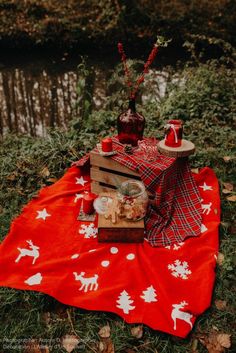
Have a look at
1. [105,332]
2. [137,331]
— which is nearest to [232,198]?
[137,331]

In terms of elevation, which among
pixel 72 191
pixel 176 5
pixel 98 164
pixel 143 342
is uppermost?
pixel 176 5

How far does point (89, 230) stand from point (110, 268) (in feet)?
1.54

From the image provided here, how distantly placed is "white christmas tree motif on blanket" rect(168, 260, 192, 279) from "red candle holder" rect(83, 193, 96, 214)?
3.02 feet

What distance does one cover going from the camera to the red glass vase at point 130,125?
3.34 metres

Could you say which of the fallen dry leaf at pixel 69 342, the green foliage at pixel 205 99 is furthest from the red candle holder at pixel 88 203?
the green foliage at pixel 205 99

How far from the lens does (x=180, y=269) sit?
2.82m

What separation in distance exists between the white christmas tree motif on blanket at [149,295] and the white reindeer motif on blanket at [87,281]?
0.37 m

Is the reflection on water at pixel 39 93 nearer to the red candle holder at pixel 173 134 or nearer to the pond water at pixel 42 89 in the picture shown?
the pond water at pixel 42 89

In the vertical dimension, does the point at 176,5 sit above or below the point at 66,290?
above

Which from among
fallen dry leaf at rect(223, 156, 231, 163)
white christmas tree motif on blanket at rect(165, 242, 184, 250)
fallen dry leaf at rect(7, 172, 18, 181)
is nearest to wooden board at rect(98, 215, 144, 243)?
white christmas tree motif on blanket at rect(165, 242, 184, 250)

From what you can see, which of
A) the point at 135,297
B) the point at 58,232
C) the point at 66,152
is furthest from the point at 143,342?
the point at 66,152

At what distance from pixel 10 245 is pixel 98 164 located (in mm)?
1076

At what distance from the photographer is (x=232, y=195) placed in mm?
3635

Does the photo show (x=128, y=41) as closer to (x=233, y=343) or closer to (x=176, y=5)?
(x=176, y=5)
